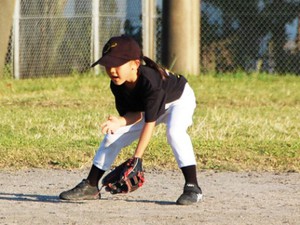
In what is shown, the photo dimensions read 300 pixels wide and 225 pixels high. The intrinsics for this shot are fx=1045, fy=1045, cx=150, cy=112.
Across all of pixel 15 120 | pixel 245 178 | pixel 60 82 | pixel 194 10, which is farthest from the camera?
pixel 194 10

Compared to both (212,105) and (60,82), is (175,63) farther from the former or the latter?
(212,105)

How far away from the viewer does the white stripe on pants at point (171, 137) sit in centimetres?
673

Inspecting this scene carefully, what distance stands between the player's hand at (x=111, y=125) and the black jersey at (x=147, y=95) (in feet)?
0.52

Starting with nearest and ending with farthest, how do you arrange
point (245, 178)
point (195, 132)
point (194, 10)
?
point (245, 178)
point (195, 132)
point (194, 10)

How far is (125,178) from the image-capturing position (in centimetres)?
652

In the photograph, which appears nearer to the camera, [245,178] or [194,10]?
[245,178]

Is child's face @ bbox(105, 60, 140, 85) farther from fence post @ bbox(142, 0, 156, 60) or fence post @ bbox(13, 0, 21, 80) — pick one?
fence post @ bbox(142, 0, 156, 60)

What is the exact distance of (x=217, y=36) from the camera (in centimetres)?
1770

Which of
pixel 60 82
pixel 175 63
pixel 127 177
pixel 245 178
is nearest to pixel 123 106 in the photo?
pixel 127 177

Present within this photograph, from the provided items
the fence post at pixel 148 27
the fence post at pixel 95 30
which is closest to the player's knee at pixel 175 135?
the fence post at pixel 95 30

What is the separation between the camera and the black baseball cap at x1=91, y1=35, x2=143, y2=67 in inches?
252

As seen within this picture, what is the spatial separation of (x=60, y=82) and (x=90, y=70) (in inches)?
60.3

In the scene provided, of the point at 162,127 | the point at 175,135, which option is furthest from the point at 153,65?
the point at 162,127

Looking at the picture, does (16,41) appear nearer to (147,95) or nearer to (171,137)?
(171,137)
